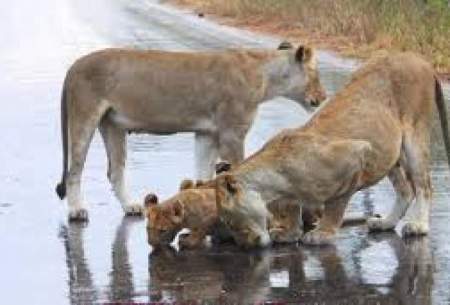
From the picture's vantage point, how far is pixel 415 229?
9.92 meters

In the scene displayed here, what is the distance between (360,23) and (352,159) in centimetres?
1631

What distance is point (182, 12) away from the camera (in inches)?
1590

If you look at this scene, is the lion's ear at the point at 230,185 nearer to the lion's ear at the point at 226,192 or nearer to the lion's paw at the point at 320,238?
the lion's ear at the point at 226,192

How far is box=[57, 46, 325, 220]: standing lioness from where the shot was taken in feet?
37.1

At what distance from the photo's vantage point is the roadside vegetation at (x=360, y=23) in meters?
22.7

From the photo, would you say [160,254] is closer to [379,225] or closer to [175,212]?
[175,212]

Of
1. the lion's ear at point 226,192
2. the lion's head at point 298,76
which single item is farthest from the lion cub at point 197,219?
the lion's head at point 298,76

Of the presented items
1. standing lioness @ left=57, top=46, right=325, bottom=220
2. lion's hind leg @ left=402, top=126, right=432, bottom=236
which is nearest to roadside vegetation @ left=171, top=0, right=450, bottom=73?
standing lioness @ left=57, top=46, right=325, bottom=220

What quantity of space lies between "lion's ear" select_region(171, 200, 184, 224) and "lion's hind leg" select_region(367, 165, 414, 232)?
1.43 m

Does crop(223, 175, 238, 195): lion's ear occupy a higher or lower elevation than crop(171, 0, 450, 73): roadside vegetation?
lower

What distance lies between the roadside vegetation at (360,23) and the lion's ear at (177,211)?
11063 millimetres

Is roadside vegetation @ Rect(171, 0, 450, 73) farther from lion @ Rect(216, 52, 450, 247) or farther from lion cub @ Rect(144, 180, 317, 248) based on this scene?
lion cub @ Rect(144, 180, 317, 248)

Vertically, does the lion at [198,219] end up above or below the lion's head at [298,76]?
below

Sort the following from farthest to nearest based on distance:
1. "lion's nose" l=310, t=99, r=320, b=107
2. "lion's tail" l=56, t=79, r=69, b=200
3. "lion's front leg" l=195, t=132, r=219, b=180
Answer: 1. "lion's nose" l=310, t=99, r=320, b=107
2. "lion's front leg" l=195, t=132, r=219, b=180
3. "lion's tail" l=56, t=79, r=69, b=200
